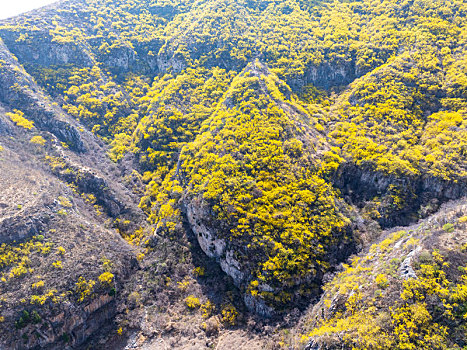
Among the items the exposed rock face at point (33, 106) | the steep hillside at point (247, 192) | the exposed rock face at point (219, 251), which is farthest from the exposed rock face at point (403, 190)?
the exposed rock face at point (33, 106)

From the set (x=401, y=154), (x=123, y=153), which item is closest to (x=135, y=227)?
(x=123, y=153)

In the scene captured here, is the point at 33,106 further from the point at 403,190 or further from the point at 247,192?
the point at 403,190

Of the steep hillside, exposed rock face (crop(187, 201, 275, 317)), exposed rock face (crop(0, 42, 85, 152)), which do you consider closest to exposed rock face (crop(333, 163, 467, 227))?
the steep hillside

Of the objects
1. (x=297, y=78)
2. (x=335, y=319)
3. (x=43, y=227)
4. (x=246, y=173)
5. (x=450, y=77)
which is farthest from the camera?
(x=297, y=78)

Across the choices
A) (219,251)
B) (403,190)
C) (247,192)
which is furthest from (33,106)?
(403,190)

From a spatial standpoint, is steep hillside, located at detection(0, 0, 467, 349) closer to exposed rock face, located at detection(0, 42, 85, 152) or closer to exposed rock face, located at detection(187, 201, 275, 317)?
exposed rock face, located at detection(187, 201, 275, 317)

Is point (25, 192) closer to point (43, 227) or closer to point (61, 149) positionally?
point (43, 227)

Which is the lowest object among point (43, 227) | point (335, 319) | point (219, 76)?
point (335, 319)

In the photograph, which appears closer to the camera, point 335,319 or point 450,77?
point 335,319

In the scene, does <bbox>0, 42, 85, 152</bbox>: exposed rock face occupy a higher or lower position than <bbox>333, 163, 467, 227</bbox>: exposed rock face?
higher
